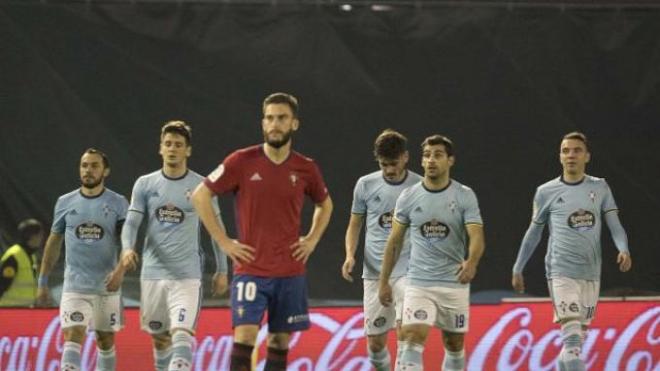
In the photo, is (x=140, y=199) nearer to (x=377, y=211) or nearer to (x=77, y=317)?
(x=77, y=317)

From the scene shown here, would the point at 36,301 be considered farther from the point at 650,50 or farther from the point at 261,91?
the point at 650,50

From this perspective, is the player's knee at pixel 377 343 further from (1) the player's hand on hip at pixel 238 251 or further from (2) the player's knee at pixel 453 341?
(1) the player's hand on hip at pixel 238 251

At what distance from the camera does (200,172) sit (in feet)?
44.1

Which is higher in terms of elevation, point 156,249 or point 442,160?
point 442,160

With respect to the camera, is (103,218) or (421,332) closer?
(421,332)

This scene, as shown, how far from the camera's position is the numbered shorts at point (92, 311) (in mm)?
10922

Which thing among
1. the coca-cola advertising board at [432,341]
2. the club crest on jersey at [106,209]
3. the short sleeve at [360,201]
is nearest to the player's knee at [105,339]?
the club crest on jersey at [106,209]

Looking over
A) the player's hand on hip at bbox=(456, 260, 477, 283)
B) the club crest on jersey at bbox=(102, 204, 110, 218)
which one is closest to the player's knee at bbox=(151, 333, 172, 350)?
the club crest on jersey at bbox=(102, 204, 110, 218)

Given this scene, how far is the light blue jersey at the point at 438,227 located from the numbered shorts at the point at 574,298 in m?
1.40

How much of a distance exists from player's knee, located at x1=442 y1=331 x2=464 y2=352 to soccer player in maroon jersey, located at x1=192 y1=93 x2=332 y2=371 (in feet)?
6.51

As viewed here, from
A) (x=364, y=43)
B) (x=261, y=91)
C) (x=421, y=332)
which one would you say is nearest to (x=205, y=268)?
(x=261, y=91)

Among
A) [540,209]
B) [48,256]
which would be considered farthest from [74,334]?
[540,209]

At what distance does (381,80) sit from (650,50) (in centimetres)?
260

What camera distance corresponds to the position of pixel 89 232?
1102 centimetres
